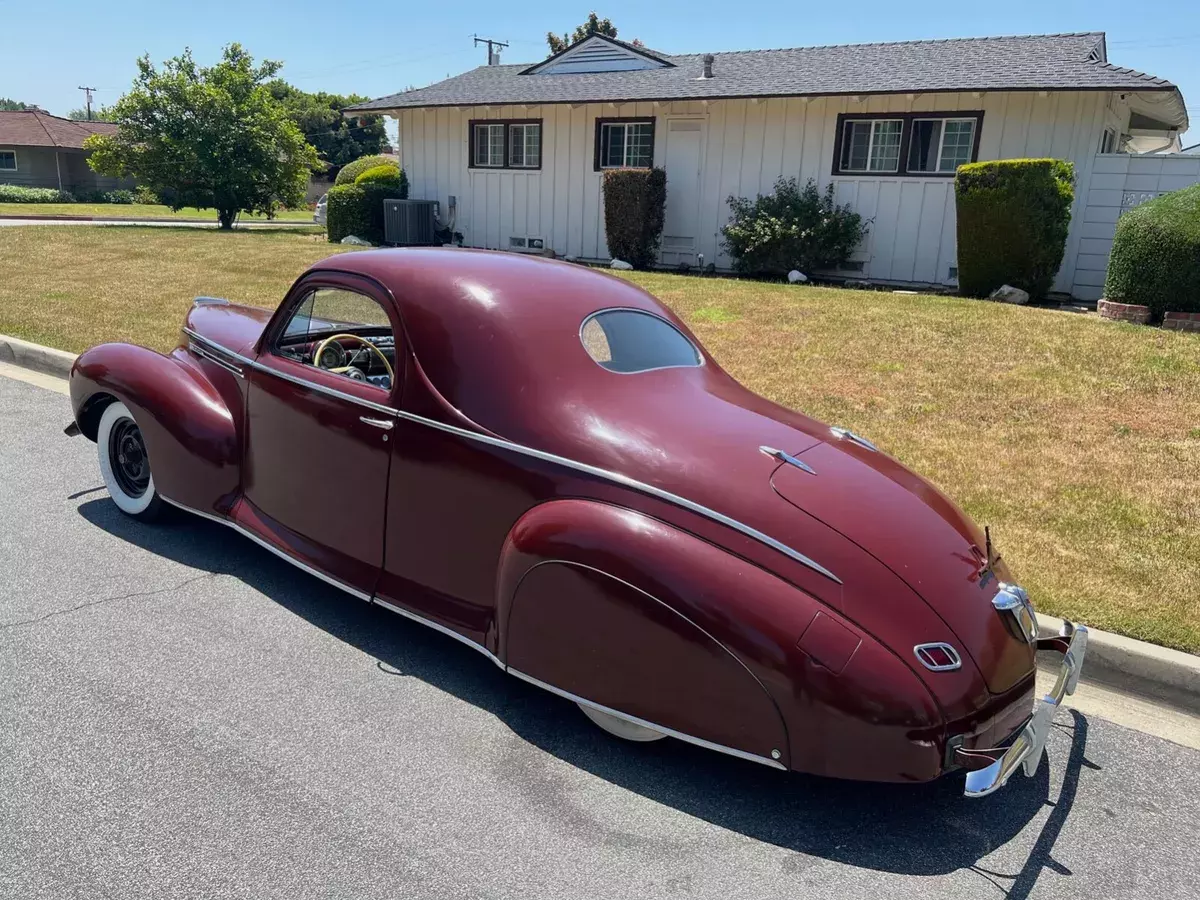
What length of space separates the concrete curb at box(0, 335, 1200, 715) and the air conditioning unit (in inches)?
661

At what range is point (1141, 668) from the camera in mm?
3615

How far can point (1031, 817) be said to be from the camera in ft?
9.29

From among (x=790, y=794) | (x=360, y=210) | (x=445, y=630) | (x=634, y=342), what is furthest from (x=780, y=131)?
(x=790, y=794)

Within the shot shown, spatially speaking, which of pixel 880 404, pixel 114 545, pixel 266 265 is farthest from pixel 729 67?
pixel 114 545

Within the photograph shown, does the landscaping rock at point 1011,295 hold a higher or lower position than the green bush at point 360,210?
lower

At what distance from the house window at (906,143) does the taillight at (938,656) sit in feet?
42.8

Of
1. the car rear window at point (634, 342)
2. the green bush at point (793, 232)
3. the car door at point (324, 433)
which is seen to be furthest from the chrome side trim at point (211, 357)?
the green bush at point (793, 232)

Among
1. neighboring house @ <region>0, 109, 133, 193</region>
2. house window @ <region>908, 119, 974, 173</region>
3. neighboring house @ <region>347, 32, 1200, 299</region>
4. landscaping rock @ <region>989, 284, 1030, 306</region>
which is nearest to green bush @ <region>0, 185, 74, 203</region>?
neighboring house @ <region>0, 109, 133, 193</region>

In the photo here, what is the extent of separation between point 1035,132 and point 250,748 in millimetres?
13974

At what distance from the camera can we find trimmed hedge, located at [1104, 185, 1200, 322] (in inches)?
367

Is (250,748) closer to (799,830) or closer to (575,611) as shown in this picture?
(575,611)

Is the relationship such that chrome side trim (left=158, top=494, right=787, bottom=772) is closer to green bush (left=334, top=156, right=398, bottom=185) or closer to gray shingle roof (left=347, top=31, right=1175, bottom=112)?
gray shingle roof (left=347, top=31, right=1175, bottom=112)

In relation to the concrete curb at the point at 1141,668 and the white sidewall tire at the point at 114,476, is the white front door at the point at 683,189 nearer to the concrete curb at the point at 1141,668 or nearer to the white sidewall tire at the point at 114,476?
the white sidewall tire at the point at 114,476

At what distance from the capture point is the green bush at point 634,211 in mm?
15781
